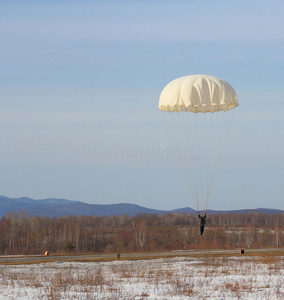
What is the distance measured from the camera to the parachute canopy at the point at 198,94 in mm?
23641

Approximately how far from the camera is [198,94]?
2364cm

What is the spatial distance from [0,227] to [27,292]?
92.0m

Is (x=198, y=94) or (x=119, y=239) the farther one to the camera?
(x=119, y=239)

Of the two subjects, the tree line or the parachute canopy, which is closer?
the parachute canopy

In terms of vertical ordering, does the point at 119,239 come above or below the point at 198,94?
below

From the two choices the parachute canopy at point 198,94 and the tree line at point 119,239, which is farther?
the tree line at point 119,239

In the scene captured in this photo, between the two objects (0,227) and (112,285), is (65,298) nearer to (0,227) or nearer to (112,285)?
(112,285)

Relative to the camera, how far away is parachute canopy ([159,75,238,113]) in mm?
23641

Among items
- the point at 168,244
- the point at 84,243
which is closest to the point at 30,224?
the point at 84,243

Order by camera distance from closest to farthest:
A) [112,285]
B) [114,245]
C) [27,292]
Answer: [27,292] < [112,285] < [114,245]

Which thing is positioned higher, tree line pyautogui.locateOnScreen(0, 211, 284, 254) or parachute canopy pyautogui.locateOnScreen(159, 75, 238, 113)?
parachute canopy pyautogui.locateOnScreen(159, 75, 238, 113)

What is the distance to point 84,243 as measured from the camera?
97250mm

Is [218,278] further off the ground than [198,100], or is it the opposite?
[198,100]

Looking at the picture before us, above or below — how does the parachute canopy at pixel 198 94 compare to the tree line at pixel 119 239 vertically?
above
